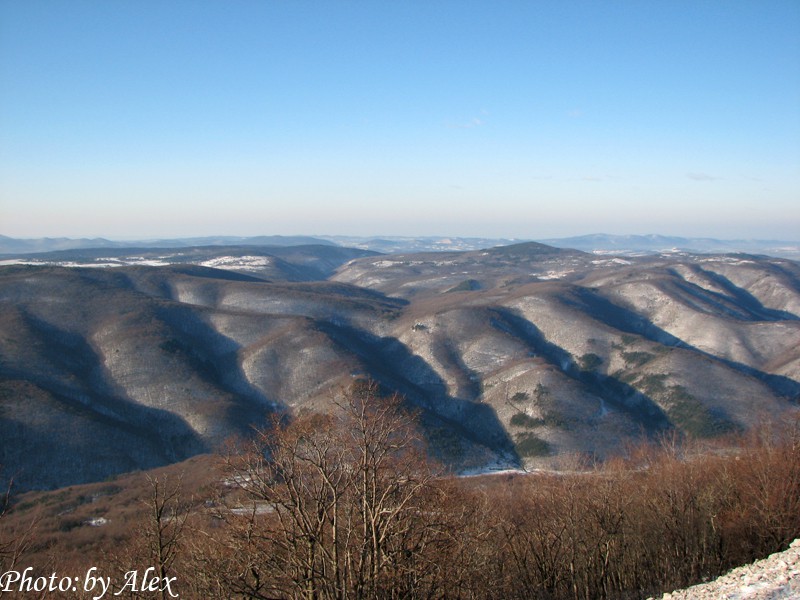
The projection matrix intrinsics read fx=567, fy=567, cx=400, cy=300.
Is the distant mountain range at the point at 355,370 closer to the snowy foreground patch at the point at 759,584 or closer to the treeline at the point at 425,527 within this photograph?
the treeline at the point at 425,527

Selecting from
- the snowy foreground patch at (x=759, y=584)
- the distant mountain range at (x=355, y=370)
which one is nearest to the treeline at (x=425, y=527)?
the snowy foreground patch at (x=759, y=584)

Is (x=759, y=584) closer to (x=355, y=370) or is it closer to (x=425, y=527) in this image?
(x=425, y=527)

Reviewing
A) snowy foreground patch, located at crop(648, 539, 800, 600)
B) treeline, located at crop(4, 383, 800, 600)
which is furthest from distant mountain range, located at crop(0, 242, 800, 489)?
snowy foreground patch, located at crop(648, 539, 800, 600)

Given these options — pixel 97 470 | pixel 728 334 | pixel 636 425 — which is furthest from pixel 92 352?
pixel 728 334

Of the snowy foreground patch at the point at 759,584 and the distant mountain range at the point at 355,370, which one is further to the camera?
the distant mountain range at the point at 355,370

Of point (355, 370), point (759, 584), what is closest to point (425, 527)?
point (759, 584)
